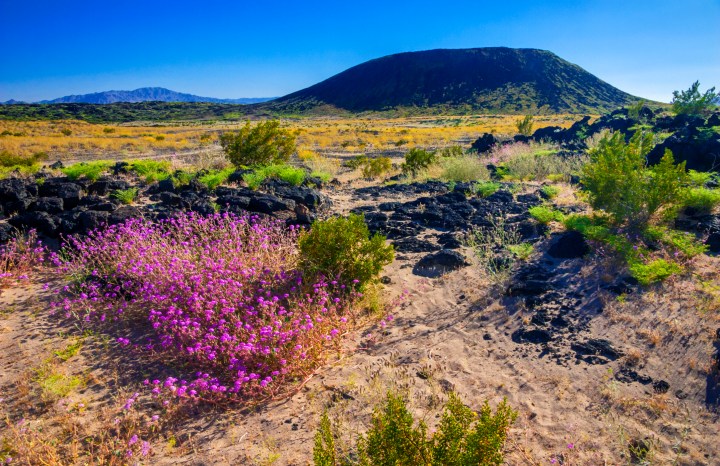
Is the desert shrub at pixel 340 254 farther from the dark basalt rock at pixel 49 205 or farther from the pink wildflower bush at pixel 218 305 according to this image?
the dark basalt rock at pixel 49 205

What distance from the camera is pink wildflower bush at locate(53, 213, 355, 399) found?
3258mm

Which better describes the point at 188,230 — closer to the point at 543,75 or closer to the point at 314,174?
the point at 314,174

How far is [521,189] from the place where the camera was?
32.1 feet

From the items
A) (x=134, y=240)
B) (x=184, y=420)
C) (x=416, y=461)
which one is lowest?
(x=184, y=420)

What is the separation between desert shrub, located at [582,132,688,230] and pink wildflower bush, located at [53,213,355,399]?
4.20 meters

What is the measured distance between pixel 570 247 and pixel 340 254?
3.09 m

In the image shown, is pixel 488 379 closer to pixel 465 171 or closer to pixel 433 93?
pixel 465 171

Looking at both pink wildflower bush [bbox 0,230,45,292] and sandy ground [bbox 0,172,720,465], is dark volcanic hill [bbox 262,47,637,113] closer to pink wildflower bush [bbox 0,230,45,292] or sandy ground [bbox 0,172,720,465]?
sandy ground [bbox 0,172,720,465]

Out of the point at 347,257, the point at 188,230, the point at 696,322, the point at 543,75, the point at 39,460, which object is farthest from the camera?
the point at 543,75

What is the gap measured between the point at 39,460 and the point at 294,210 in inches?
218

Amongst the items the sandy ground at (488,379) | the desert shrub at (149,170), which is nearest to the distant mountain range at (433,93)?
the desert shrub at (149,170)

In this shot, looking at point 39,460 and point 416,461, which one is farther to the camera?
point 39,460

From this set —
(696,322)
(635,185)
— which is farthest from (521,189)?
(696,322)

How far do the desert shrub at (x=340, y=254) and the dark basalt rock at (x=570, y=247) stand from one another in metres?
2.38
